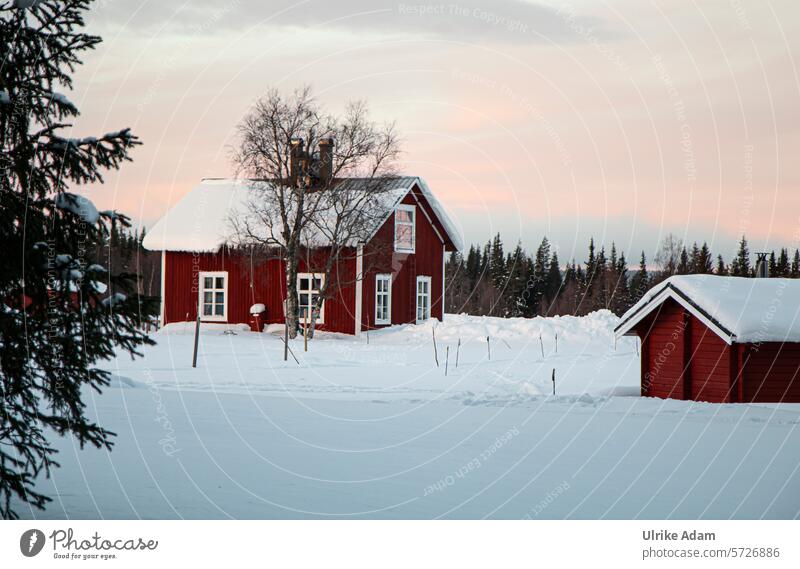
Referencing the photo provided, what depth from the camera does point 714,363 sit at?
51.6 ft

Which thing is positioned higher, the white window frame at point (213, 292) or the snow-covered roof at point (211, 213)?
the snow-covered roof at point (211, 213)

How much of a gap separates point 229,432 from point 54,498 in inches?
146

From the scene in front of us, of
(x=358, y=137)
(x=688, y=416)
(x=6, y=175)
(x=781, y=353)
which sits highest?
(x=358, y=137)

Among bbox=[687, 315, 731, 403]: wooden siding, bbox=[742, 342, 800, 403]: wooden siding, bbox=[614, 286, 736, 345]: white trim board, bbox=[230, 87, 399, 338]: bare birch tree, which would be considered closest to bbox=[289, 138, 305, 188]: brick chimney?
bbox=[230, 87, 399, 338]: bare birch tree

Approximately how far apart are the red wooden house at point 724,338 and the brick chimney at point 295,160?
602 inches

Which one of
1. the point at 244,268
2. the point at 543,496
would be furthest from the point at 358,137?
the point at 543,496

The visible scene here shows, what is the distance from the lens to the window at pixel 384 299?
31453 millimetres

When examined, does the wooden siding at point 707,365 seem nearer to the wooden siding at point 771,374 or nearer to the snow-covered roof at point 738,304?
the wooden siding at point 771,374

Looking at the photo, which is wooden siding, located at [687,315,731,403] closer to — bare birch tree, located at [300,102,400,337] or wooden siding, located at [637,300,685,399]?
wooden siding, located at [637,300,685,399]

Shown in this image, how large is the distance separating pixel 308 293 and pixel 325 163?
4605 millimetres

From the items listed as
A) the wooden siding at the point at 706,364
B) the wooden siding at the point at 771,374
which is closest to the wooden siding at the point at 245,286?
the wooden siding at the point at 706,364

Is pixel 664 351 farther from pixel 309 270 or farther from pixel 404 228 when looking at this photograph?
pixel 404 228

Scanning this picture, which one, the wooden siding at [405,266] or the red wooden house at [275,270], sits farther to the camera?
the wooden siding at [405,266]

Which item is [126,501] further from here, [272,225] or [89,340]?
[272,225]
